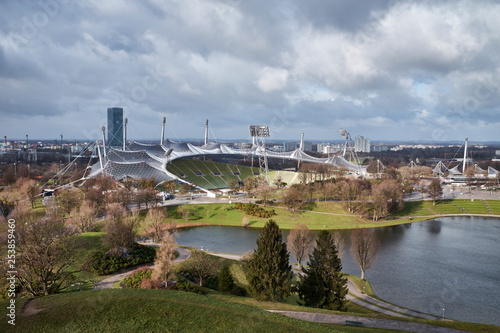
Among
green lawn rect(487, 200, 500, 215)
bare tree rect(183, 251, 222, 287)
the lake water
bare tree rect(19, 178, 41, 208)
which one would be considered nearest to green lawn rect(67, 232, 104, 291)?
bare tree rect(183, 251, 222, 287)

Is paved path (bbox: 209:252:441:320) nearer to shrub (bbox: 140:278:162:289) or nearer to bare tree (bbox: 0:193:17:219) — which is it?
shrub (bbox: 140:278:162:289)

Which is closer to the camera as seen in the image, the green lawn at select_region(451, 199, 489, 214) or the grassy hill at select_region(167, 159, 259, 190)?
the green lawn at select_region(451, 199, 489, 214)

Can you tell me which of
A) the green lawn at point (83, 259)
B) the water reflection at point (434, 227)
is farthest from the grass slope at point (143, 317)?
the water reflection at point (434, 227)

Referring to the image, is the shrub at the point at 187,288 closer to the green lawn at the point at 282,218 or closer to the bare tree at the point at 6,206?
the green lawn at the point at 282,218

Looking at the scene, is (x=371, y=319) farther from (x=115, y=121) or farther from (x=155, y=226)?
(x=115, y=121)

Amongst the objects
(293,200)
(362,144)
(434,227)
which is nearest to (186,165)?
(293,200)

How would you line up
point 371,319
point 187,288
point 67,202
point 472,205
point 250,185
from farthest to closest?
point 250,185 → point 472,205 → point 67,202 → point 187,288 → point 371,319
